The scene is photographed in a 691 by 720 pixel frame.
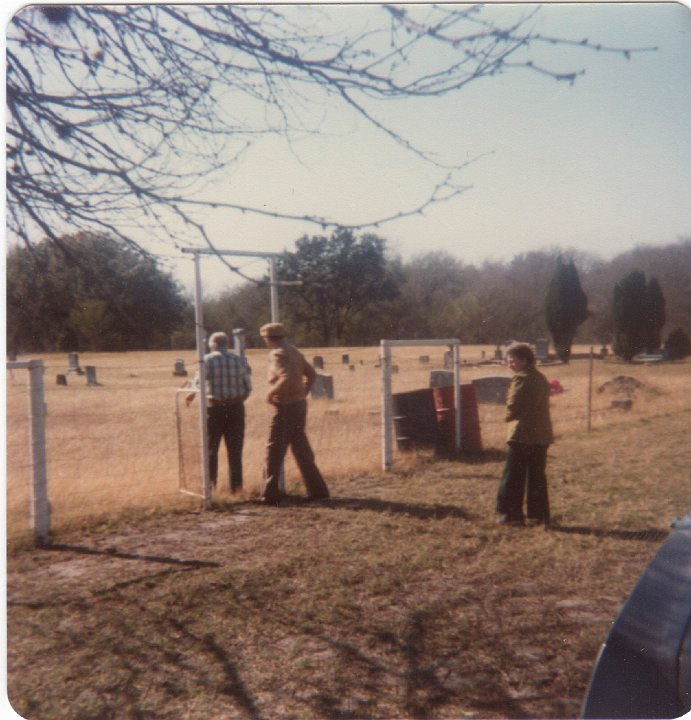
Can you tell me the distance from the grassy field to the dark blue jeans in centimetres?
17

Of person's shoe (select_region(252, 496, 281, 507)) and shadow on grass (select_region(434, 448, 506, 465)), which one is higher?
person's shoe (select_region(252, 496, 281, 507))

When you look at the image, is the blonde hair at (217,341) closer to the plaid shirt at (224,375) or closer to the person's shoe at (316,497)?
the plaid shirt at (224,375)

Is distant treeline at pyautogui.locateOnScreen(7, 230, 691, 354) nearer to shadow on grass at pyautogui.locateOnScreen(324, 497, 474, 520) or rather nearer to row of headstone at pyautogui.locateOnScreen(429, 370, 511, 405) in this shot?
row of headstone at pyautogui.locateOnScreen(429, 370, 511, 405)

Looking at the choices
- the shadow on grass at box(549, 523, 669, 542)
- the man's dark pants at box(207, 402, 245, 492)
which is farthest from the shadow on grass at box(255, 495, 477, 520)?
the shadow on grass at box(549, 523, 669, 542)

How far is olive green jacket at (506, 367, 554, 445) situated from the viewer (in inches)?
209

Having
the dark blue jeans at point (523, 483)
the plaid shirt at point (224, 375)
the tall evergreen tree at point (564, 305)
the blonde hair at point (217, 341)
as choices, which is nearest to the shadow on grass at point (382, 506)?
Result: the dark blue jeans at point (523, 483)

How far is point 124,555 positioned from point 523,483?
10.1 ft

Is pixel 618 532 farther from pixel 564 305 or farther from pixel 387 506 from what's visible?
pixel 564 305

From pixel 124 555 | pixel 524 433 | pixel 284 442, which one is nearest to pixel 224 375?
pixel 284 442

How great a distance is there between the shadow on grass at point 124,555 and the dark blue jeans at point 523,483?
91.7 inches

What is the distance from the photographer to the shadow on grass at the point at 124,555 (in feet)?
15.5

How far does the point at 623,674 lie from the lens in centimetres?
168

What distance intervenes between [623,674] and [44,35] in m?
3.31

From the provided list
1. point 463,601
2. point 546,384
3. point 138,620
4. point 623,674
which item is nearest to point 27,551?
point 138,620
